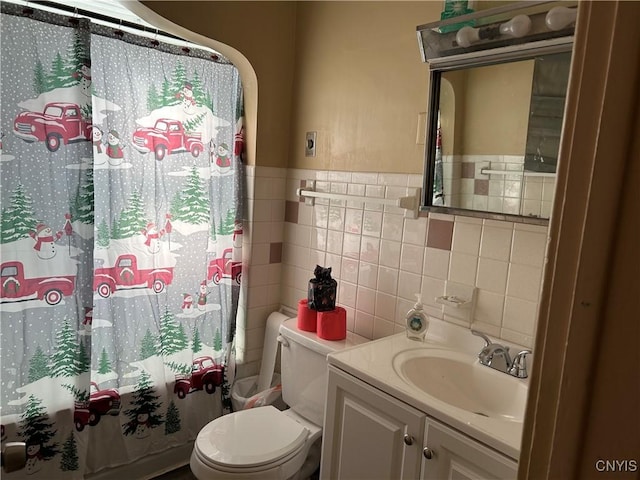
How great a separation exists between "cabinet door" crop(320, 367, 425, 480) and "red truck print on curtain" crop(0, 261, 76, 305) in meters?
1.14

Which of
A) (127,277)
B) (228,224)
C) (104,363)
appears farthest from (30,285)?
(228,224)

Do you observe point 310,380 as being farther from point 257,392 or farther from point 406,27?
point 406,27

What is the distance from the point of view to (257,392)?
7.67ft

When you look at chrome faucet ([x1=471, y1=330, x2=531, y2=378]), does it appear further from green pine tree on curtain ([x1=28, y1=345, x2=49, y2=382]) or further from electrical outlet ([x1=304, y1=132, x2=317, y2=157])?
green pine tree on curtain ([x1=28, y1=345, x2=49, y2=382])

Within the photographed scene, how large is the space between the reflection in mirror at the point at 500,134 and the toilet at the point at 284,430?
82 centimetres

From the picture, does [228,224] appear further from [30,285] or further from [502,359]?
[502,359]

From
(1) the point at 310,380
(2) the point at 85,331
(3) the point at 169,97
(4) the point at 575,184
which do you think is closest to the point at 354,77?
(3) the point at 169,97

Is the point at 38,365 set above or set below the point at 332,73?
below

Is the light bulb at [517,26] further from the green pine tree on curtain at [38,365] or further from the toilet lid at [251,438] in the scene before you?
the green pine tree on curtain at [38,365]

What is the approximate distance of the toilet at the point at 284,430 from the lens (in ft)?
5.19

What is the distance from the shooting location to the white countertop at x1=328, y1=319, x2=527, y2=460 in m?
1.08

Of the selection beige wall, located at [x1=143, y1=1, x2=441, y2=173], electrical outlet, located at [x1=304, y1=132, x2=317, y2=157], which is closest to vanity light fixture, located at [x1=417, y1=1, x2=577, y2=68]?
beige wall, located at [x1=143, y1=1, x2=441, y2=173]

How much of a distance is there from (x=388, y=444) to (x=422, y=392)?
7.9 inches

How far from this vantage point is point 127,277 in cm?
197
